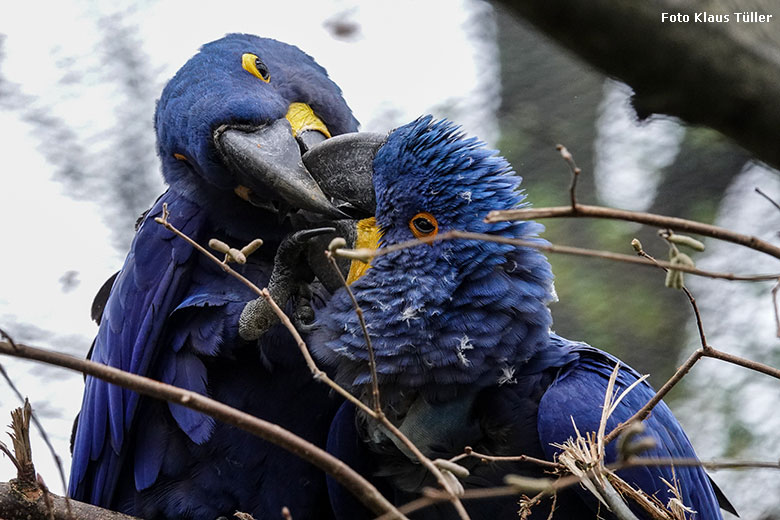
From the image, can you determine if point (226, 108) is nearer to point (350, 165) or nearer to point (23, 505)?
point (350, 165)

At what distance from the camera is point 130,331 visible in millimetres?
2061

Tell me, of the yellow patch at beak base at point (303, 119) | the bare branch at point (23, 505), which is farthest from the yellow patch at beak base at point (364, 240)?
the bare branch at point (23, 505)

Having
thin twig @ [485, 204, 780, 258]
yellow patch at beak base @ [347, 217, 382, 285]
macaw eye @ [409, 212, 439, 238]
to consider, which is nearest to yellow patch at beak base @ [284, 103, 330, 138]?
yellow patch at beak base @ [347, 217, 382, 285]

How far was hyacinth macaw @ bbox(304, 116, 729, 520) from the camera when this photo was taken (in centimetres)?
170

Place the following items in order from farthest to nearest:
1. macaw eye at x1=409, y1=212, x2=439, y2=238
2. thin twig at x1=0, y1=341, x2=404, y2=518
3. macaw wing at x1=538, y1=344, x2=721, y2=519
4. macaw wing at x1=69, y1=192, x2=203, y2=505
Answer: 1. macaw wing at x1=69, y1=192, x2=203, y2=505
2. macaw eye at x1=409, y1=212, x2=439, y2=238
3. macaw wing at x1=538, y1=344, x2=721, y2=519
4. thin twig at x1=0, y1=341, x2=404, y2=518

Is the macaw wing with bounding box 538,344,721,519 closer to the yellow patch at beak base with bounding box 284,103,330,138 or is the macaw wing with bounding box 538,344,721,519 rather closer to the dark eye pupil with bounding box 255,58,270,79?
the yellow patch at beak base with bounding box 284,103,330,138

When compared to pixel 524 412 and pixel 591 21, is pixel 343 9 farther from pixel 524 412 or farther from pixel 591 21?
pixel 591 21

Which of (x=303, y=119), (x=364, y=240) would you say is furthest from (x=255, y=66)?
(x=364, y=240)

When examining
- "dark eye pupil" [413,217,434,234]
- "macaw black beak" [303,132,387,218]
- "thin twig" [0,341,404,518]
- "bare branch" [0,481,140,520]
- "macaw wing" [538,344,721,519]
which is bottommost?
"macaw wing" [538,344,721,519]

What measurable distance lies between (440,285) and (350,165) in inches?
13.4

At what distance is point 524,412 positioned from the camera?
1.75m

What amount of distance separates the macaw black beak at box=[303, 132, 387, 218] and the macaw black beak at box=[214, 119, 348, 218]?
35 mm

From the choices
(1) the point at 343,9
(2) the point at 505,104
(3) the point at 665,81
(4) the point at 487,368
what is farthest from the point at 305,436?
(1) the point at 343,9

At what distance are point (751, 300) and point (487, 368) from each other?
1.97 metres
